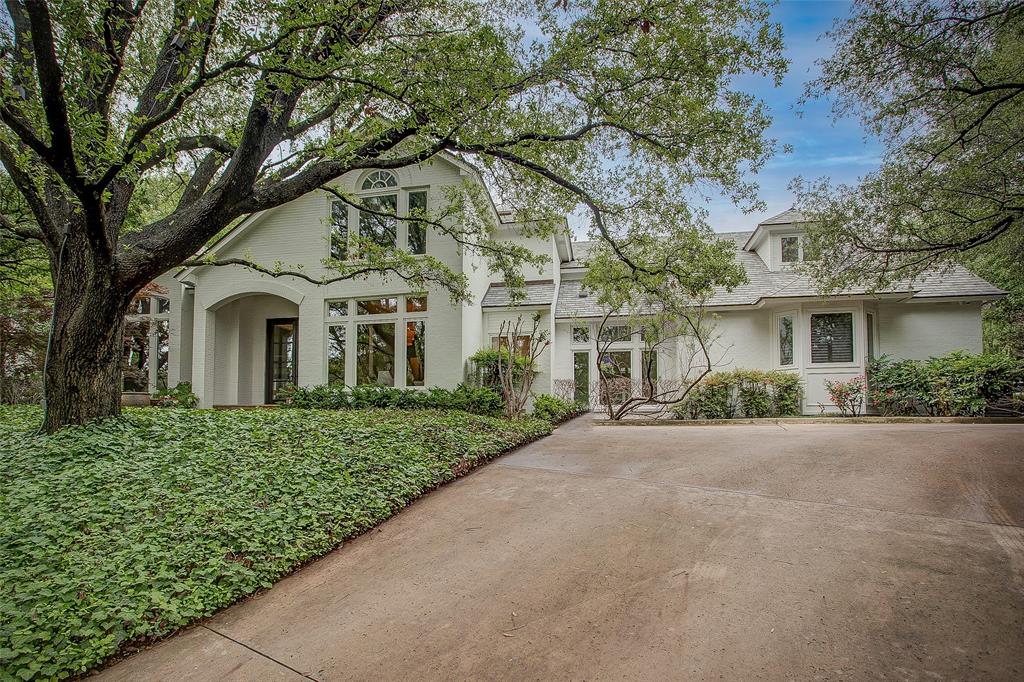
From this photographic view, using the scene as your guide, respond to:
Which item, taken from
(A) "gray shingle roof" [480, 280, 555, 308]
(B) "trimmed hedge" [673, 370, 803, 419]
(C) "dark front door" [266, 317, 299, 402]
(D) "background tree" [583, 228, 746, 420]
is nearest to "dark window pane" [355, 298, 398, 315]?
(A) "gray shingle roof" [480, 280, 555, 308]

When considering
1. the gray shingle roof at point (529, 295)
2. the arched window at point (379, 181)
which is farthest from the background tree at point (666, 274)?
the arched window at point (379, 181)

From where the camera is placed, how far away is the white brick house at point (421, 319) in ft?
41.6

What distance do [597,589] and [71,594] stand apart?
320cm

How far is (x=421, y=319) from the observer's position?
12.7 meters

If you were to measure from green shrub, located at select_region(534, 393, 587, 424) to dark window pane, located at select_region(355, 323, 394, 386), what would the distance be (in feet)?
12.6

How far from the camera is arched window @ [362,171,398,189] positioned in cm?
1330

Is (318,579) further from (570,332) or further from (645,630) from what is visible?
(570,332)

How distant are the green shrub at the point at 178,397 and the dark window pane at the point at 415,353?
627cm

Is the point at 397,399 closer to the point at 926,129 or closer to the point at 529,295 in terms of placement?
the point at 529,295

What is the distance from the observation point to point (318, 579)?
3.70 metres

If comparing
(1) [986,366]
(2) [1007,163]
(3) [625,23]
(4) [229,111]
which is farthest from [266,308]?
(1) [986,366]

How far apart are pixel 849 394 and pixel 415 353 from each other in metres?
10.5

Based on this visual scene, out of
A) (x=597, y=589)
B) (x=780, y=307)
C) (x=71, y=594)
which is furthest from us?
(x=780, y=307)

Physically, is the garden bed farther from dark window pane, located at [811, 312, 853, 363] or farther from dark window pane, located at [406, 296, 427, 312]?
dark window pane, located at [406, 296, 427, 312]
